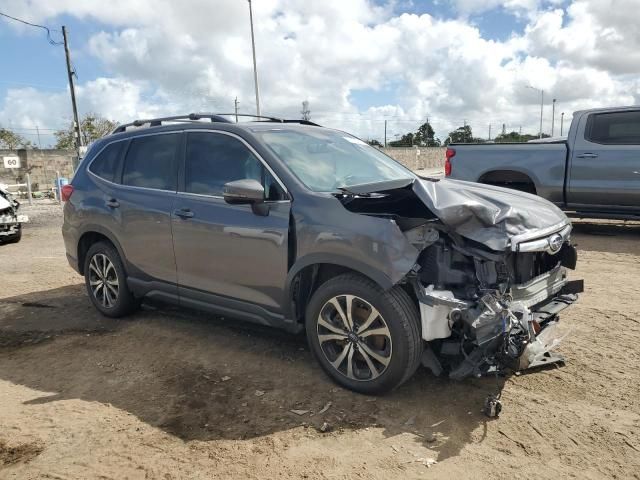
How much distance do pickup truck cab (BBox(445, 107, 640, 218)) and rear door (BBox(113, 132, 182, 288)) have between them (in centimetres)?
581

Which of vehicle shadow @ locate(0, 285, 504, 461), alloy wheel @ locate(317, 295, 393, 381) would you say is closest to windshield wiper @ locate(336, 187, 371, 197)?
alloy wheel @ locate(317, 295, 393, 381)

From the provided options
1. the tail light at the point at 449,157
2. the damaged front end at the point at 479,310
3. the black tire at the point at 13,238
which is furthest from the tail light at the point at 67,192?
the tail light at the point at 449,157

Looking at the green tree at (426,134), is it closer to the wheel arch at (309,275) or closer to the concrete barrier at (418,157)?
the concrete barrier at (418,157)

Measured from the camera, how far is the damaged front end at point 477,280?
10.1 feet

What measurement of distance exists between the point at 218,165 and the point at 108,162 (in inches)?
64.5

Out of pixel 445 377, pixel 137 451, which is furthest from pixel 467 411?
pixel 137 451

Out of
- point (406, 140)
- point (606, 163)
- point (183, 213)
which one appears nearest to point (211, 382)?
point (183, 213)

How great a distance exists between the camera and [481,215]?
317 centimetres

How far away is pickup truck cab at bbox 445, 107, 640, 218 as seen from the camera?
7.91 metres

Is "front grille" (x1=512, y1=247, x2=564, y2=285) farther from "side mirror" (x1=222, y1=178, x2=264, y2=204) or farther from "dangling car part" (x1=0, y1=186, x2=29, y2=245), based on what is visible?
"dangling car part" (x1=0, y1=186, x2=29, y2=245)

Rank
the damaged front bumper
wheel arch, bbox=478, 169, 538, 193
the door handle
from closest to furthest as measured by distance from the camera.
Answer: the damaged front bumper, the door handle, wheel arch, bbox=478, 169, 538, 193

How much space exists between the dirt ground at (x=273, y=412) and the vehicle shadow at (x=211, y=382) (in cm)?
1

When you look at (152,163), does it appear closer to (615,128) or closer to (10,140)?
(615,128)

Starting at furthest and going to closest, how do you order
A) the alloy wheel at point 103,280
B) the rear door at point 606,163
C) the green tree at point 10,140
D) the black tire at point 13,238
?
1. the green tree at point 10,140
2. the black tire at point 13,238
3. the rear door at point 606,163
4. the alloy wheel at point 103,280
